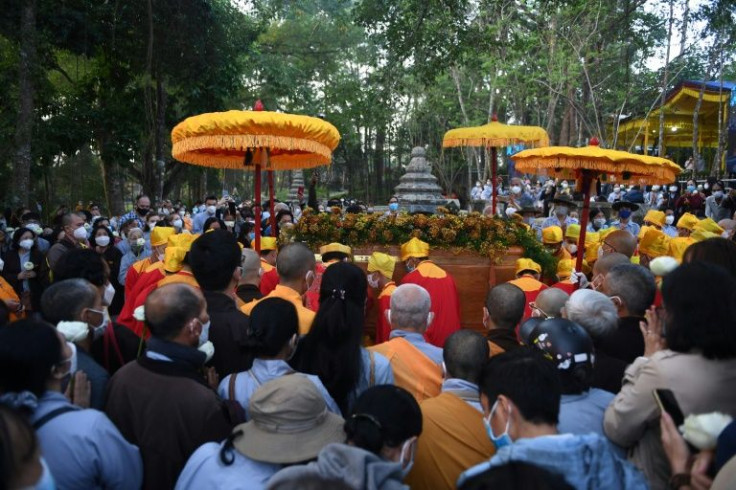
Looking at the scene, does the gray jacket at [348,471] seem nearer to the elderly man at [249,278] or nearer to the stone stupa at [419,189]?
the elderly man at [249,278]

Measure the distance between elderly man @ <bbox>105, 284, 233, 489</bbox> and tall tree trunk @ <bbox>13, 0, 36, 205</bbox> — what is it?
10.2 metres

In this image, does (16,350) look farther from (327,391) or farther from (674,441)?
(674,441)

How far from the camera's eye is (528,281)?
5926 mm

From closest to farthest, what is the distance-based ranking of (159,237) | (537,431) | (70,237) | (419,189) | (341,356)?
(537,431) < (341,356) < (159,237) < (70,237) < (419,189)

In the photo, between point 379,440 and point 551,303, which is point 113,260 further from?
point 379,440

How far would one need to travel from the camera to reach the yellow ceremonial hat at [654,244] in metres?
7.42

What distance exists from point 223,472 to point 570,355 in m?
1.52

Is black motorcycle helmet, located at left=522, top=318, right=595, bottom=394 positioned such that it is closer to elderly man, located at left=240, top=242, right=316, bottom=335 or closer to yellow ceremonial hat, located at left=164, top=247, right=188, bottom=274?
elderly man, located at left=240, top=242, right=316, bottom=335

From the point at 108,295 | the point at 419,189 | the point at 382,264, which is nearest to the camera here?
the point at 108,295

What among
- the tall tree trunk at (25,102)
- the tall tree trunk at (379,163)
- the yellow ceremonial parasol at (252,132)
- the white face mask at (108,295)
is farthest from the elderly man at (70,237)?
the tall tree trunk at (379,163)

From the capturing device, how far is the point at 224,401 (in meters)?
2.84

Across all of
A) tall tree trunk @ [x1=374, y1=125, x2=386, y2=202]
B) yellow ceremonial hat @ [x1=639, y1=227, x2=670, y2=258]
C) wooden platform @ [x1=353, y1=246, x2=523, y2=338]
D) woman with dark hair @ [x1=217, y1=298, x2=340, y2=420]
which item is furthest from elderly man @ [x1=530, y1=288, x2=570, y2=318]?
tall tree trunk @ [x1=374, y1=125, x2=386, y2=202]

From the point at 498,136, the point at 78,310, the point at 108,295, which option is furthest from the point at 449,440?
the point at 498,136

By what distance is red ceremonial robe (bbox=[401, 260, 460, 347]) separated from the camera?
5.86 meters
